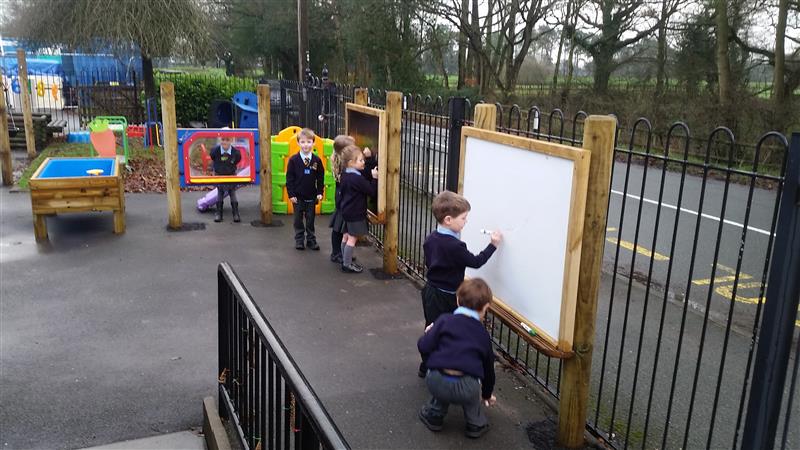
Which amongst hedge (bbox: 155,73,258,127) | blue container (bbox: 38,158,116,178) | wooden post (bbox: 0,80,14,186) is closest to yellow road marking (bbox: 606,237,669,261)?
blue container (bbox: 38,158,116,178)

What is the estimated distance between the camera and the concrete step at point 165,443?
158 inches

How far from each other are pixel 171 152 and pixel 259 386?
22.4 feet

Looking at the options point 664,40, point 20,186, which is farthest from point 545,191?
point 664,40

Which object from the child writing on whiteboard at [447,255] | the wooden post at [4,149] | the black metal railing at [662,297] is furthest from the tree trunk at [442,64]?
the child writing on whiteboard at [447,255]

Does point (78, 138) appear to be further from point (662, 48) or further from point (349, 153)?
point (662, 48)

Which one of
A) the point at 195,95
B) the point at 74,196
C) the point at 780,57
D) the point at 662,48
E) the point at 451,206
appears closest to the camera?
the point at 451,206

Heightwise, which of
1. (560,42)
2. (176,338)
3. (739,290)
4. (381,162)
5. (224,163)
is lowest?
(739,290)

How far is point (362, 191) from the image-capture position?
736 cm

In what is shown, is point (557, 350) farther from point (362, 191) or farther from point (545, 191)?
point (362, 191)

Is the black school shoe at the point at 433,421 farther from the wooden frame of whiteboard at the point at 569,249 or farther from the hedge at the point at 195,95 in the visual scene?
the hedge at the point at 195,95

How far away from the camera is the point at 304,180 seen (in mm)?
8281

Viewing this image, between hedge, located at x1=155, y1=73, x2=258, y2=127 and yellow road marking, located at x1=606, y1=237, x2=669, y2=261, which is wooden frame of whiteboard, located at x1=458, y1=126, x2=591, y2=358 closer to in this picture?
yellow road marking, located at x1=606, y1=237, x2=669, y2=261

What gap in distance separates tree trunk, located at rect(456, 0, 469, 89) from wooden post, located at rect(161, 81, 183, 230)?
23.8m

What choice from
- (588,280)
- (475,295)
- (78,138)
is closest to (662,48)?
(78,138)
